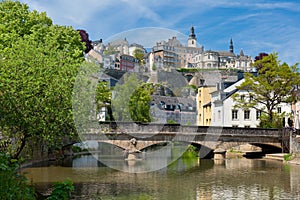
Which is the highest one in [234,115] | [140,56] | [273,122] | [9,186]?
[140,56]

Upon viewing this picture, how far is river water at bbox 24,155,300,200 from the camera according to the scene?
22094 millimetres

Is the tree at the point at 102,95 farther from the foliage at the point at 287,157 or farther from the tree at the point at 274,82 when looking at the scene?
the tree at the point at 274,82

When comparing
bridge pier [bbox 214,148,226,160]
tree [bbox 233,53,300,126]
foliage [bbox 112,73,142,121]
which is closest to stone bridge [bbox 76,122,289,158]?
bridge pier [bbox 214,148,226,160]

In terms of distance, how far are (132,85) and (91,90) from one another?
2.38 meters

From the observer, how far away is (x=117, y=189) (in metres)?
23.7

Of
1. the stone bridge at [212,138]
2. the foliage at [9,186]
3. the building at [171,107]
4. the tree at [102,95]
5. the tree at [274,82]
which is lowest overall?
the foliage at [9,186]

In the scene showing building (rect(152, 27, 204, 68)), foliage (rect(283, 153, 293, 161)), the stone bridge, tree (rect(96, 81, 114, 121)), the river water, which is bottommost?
the river water

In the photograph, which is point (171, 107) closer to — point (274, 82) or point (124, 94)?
point (124, 94)

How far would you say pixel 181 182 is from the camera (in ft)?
88.3

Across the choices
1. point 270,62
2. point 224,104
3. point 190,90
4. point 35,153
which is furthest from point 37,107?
point 224,104

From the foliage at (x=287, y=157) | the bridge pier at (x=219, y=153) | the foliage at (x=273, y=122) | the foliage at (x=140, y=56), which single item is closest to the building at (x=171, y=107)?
the foliage at (x=140, y=56)

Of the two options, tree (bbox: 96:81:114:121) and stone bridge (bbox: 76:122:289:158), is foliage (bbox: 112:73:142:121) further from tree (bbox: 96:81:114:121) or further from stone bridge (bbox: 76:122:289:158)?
stone bridge (bbox: 76:122:289:158)

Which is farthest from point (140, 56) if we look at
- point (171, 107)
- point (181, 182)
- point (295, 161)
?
point (295, 161)

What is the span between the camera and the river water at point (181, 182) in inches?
870
